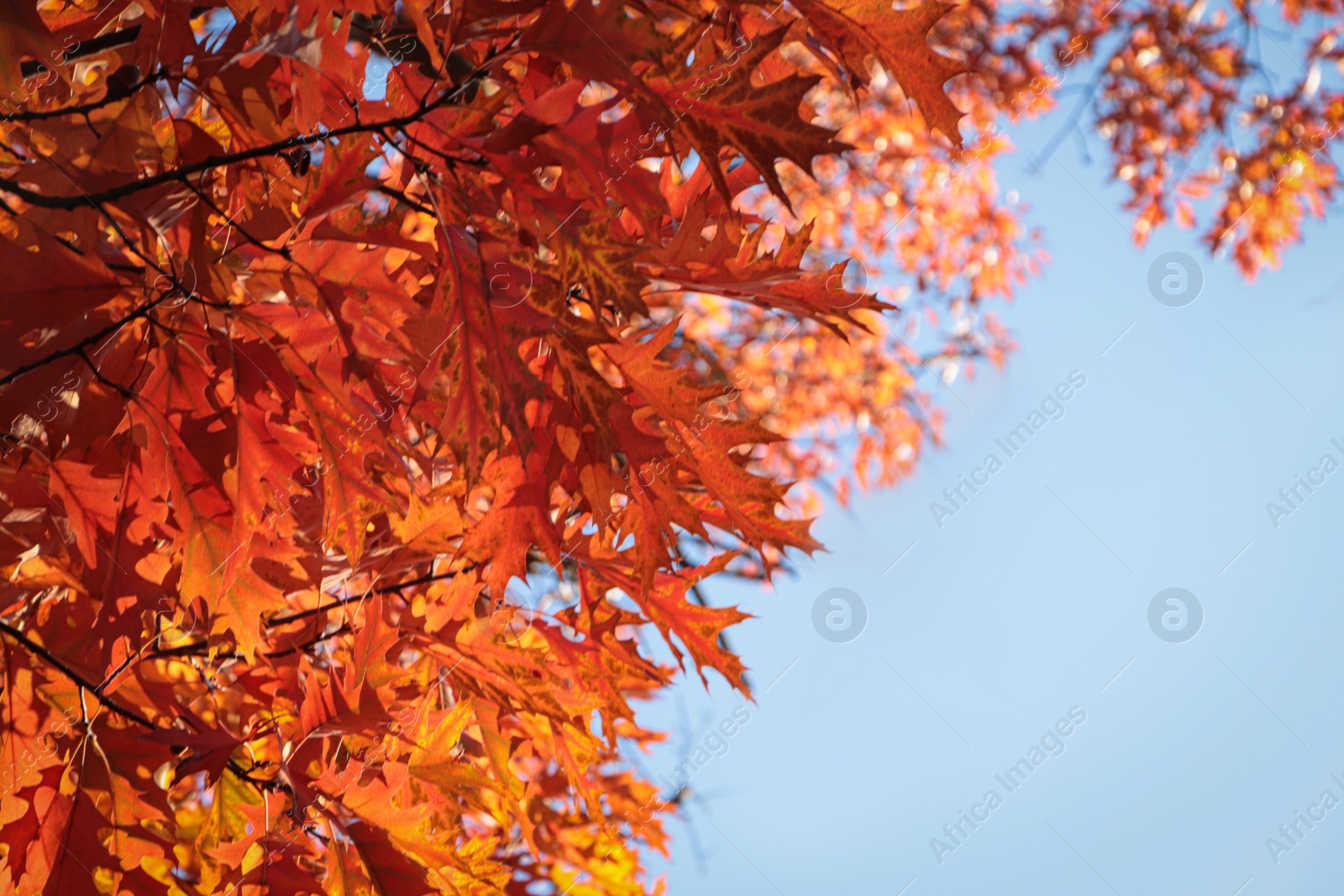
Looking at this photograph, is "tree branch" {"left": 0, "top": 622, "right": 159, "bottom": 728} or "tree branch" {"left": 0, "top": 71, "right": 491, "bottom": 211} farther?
"tree branch" {"left": 0, "top": 622, "right": 159, "bottom": 728}

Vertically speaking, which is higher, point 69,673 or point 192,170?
point 192,170

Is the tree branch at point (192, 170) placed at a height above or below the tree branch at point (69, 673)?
above

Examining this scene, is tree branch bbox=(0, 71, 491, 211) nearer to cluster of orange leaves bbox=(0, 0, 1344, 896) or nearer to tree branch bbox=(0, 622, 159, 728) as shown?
cluster of orange leaves bbox=(0, 0, 1344, 896)

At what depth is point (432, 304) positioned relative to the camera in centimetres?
116

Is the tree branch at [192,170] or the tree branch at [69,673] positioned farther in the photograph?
the tree branch at [69,673]

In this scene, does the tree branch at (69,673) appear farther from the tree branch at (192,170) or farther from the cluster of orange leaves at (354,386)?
the tree branch at (192,170)

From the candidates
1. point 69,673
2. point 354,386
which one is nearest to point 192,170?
point 354,386

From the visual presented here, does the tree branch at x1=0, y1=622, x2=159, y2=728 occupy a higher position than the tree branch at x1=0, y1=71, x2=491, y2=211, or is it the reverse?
the tree branch at x1=0, y1=71, x2=491, y2=211

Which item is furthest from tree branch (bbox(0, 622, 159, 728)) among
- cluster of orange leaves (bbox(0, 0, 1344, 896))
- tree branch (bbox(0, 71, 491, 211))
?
tree branch (bbox(0, 71, 491, 211))

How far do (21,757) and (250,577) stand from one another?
431 mm

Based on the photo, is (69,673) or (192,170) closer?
(192,170)

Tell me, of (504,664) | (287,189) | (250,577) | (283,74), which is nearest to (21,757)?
(250,577)

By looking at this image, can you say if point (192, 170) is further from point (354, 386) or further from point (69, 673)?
point (69, 673)

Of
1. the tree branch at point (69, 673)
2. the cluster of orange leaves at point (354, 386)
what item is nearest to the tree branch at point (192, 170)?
the cluster of orange leaves at point (354, 386)
